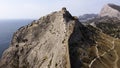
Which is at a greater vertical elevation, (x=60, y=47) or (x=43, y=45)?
(x=60, y=47)

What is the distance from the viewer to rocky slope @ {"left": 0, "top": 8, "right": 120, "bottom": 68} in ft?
82.3

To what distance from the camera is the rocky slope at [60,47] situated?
2508 cm

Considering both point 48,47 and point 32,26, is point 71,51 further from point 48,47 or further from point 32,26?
point 32,26

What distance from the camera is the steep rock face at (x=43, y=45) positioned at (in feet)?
85.2

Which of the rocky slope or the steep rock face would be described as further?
the steep rock face

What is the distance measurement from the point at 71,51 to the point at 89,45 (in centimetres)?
326

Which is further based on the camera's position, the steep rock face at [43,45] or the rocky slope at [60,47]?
the steep rock face at [43,45]

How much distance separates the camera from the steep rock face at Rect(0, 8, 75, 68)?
85.2 feet

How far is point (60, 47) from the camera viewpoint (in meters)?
26.4

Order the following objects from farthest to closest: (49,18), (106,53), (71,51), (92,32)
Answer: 1. (49,18)
2. (92,32)
3. (106,53)
4. (71,51)

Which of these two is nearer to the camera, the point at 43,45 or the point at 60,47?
the point at 60,47

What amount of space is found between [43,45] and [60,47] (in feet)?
11.6

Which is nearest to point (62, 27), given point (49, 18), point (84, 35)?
point (84, 35)

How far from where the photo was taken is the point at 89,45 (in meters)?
27.9
